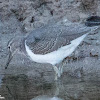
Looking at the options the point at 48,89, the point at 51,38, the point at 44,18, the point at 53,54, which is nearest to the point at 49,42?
the point at 51,38

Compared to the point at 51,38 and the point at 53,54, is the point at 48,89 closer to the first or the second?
the point at 53,54

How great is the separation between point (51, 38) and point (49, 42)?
77mm

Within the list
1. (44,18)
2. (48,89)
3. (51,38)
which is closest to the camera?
(48,89)

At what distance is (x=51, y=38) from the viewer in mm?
5914

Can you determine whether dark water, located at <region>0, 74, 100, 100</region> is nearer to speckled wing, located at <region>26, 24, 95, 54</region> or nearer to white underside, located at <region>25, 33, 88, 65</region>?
white underside, located at <region>25, 33, 88, 65</region>

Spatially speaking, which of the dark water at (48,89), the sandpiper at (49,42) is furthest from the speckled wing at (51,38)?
the dark water at (48,89)

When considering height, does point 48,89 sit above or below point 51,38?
below

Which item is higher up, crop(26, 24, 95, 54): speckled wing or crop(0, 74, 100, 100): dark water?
crop(26, 24, 95, 54): speckled wing

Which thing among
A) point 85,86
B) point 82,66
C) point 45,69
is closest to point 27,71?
point 45,69

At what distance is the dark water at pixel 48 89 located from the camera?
5180mm

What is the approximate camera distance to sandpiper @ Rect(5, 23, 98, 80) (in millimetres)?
5898

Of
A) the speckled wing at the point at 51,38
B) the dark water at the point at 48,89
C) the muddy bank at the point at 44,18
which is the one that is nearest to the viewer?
the dark water at the point at 48,89

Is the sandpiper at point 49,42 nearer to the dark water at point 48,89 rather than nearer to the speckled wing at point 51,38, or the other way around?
the speckled wing at point 51,38

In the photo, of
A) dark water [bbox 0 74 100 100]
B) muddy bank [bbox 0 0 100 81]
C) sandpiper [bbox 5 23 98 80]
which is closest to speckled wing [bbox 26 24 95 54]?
sandpiper [bbox 5 23 98 80]
